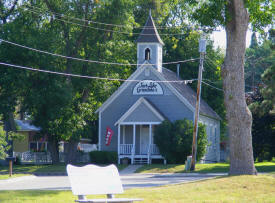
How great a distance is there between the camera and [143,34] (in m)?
41.6

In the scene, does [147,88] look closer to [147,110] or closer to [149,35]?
[147,110]

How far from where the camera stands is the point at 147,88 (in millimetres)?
39500

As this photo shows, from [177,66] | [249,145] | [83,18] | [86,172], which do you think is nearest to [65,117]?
[83,18]

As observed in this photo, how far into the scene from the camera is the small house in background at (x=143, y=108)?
3797 cm

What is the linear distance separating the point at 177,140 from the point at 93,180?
23.6 metres

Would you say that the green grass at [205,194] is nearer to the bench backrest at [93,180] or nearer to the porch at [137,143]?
the bench backrest at [93,180]

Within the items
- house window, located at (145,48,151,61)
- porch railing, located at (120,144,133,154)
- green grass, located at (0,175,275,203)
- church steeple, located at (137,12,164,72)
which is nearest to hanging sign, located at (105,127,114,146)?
porch railing, located at (120,144,133,154)

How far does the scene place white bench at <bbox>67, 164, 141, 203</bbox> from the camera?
11.1 meters

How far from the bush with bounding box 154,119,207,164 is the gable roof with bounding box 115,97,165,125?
1297mm

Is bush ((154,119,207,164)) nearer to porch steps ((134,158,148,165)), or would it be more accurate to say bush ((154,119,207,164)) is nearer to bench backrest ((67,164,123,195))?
porch steps ((134,158,148,165))

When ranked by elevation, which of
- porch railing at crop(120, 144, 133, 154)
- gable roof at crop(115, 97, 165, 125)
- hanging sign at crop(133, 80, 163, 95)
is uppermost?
hanging sign at crop(133, 80, 163, 95)

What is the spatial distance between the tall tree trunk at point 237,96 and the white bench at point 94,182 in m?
9.58

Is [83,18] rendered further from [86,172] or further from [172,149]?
[86,172]

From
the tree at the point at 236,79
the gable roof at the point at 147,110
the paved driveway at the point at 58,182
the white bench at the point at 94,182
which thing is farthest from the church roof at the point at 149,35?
the white bench at the point at 94,182
